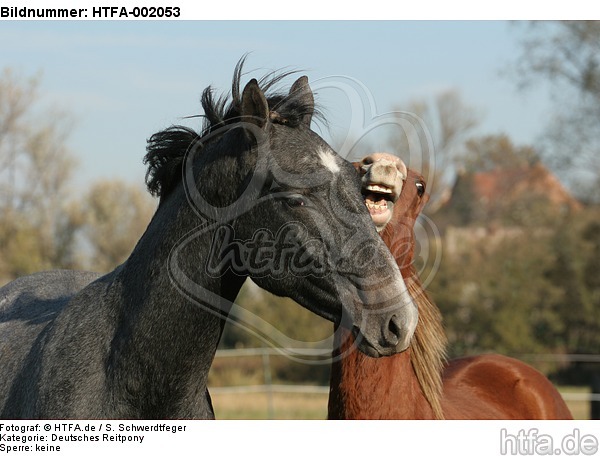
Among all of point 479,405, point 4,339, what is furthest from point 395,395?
point 4,339

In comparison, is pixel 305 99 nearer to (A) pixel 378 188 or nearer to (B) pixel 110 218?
(A) pixel 378 188

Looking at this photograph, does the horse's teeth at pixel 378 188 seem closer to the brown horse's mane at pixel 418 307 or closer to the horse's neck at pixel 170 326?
the brown horse's mane at pixel 418 307

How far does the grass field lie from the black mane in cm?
921

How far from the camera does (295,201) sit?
2.90 metres

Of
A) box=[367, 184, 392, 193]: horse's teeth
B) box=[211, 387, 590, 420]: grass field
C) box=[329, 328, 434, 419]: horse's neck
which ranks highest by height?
box=[367, 184, 392, 193]: horse's teeth

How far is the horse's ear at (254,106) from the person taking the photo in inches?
116

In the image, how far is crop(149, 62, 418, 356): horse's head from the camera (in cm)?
284

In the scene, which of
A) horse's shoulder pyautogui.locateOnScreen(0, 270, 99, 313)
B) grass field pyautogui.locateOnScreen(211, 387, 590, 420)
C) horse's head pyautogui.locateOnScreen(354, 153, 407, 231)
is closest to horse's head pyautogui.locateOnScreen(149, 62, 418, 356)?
horse's head pyautogui.locateOnScreen(354, 153, 407, 231)

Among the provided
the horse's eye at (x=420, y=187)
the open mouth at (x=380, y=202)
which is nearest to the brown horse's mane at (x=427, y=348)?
the open mouth at (x=380, y=202)

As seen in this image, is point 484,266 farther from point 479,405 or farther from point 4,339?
point 4,339

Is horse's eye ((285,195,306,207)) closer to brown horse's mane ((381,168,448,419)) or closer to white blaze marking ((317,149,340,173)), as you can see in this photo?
white blaze marking ((317,149,340,173))

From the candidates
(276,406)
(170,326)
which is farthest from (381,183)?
(276,406)

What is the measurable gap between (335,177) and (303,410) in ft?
35.6

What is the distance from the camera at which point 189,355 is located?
3.03 meters
